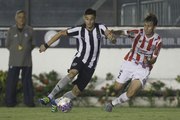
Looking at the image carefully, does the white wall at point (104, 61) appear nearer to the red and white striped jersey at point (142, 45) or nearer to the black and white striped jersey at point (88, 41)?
the red and white striped jersey at point (142, 45)

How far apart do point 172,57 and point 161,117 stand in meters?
5.30

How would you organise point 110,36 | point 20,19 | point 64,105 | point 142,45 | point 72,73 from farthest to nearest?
point 20,19, point 142,45, point 72,73, point 64,105, point 110,36

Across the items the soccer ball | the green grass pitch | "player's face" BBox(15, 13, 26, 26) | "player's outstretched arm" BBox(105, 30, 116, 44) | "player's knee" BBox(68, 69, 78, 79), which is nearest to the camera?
the green grass pitch

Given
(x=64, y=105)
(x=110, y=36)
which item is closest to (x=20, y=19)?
(x=64, y=105)

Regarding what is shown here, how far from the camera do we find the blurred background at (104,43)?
2091 centimetres

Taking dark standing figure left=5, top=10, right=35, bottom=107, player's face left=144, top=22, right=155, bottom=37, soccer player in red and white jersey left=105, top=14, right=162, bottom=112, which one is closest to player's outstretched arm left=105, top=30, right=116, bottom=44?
soccer player in red and white jersey left=105, top=14, right=162, bottom=112

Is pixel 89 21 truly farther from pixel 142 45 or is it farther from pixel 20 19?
pixel 20 19

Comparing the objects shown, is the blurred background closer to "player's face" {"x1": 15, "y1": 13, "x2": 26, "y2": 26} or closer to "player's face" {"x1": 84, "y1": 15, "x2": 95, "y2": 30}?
"player's face" {"x1": 15, "y1": 13, "x2": 26, "y2": 26}

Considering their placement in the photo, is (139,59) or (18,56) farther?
(18,56)

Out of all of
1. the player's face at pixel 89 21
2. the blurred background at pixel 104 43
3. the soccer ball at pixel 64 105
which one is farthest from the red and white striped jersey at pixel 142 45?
the blurred background at pixel 104 43

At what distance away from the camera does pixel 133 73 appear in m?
17.8

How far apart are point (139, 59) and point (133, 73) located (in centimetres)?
31

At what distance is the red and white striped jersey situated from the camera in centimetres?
1766

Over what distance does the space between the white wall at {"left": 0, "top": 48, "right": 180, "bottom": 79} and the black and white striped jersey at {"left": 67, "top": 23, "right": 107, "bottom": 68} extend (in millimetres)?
3622
